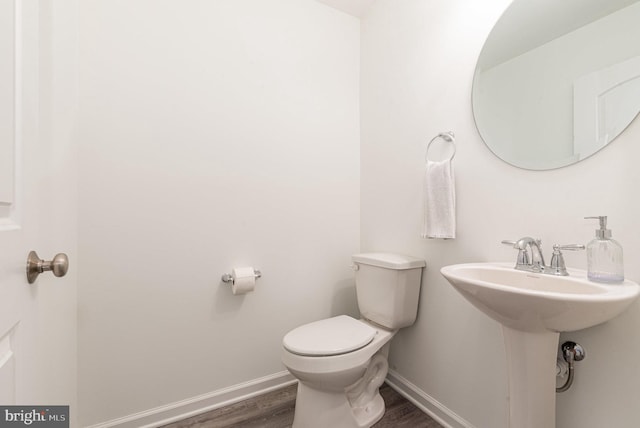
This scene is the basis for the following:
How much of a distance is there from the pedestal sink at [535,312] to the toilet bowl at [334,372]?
0.54 m

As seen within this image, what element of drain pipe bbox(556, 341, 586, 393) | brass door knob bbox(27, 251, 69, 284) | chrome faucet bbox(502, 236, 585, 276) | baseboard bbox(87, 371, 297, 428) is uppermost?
brass door knob bbox(27, 251, 69, 284)

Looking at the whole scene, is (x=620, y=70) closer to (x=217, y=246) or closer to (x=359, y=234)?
(x=359, y=234)

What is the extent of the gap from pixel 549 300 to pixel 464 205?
0.66 metres

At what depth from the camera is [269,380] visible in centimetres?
162

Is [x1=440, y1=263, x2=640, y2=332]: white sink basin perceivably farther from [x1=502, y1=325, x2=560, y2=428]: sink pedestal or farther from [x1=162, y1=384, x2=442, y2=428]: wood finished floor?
[x1=162, y1=384, x2=442, y2=428]: wood finished floor

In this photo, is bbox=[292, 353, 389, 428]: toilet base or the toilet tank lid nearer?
bbox=[292, 353, 389, 428]: toilet base

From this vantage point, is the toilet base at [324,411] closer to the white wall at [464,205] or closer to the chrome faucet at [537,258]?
the white wall at [464,205]

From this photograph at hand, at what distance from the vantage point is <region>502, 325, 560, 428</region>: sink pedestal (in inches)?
33.8

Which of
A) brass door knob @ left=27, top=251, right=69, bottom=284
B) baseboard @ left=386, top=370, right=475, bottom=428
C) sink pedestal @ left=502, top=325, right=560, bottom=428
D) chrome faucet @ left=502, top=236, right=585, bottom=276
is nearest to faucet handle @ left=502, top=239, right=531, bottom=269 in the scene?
chrome faucet @ left=502, top=236, right=585, bottom=276

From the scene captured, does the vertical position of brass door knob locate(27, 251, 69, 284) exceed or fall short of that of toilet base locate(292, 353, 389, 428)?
it exceeds it

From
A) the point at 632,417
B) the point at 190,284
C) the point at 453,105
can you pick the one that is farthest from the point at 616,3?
the point at 190,284

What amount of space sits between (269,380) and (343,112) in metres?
1.75

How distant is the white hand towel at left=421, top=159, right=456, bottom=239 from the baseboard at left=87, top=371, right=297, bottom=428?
3.98 feet

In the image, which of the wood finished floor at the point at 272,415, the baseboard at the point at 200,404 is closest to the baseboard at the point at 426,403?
the wood finished floor at the point at 272,415
